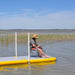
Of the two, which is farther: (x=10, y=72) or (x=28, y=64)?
(x=28, y=64)

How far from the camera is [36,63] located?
10.0m

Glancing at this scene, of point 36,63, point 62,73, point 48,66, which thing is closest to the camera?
point 62,73

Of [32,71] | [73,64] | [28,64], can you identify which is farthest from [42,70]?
[73,64]

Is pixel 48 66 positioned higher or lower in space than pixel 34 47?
lower

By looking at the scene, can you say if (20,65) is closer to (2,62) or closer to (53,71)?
(2,62)

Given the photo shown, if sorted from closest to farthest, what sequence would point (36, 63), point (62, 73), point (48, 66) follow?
point (62, 73) < point (48, 66) < point (36, 63)

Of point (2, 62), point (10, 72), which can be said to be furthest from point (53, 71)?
point (2, 62)

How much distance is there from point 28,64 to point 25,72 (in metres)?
1.52

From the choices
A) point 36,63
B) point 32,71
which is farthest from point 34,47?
point 32,71

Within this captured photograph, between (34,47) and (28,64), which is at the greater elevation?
(34,47)

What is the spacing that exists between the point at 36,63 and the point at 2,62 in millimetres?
1785

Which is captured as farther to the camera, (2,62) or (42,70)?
(2,62)

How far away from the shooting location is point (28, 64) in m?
9.82

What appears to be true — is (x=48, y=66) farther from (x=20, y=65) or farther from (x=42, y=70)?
(x=20, y=65)
